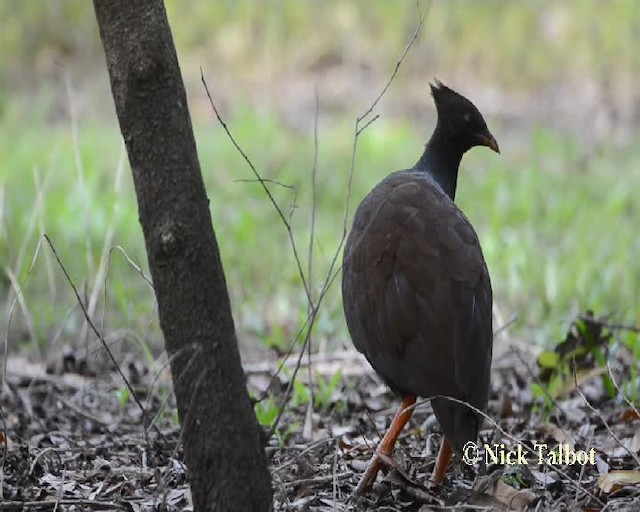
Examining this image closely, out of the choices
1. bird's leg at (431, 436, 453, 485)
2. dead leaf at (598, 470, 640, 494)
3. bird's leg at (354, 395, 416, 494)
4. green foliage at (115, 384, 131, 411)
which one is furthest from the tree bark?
green foliage at (115, 384, 131, 411)

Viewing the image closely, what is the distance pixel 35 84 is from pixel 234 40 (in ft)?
7.19

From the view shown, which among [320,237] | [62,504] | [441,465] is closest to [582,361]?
[441,465]

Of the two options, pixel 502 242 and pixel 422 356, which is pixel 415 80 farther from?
pixel 422 356

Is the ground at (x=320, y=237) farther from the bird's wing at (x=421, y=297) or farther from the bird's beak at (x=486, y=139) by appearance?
the bird's beak at (x=486, y=139)

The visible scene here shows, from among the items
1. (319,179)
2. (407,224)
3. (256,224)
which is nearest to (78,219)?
(256,224)

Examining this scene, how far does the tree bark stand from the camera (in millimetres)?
2598

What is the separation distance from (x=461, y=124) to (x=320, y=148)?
6042 millimetres

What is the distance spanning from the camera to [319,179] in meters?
9.01

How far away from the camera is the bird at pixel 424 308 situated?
3.20 metres

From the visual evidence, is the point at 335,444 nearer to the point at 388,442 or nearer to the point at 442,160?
the point at 388,442

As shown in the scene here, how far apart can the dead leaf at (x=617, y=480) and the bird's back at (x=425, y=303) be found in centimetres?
39

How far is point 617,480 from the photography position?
3232mm

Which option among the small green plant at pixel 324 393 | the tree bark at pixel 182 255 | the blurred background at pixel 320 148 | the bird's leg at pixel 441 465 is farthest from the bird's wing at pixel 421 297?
the blurred background at pixel 320 148

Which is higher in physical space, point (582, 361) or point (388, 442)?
point (388, 442)
